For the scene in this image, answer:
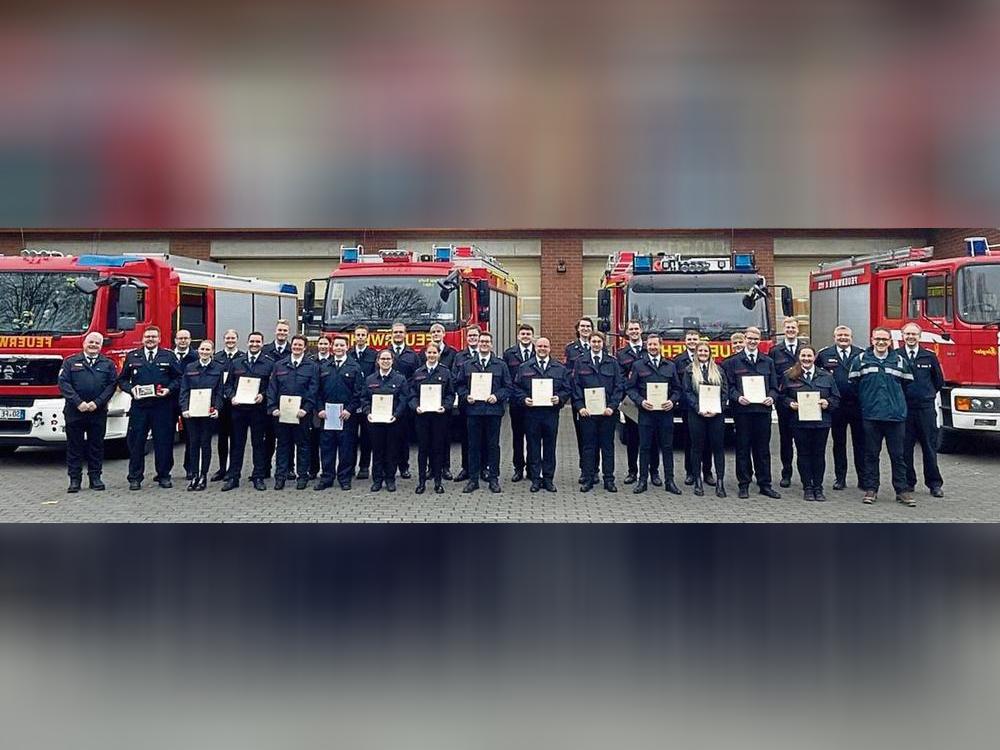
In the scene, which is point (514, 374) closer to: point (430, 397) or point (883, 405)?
point (430, 397)

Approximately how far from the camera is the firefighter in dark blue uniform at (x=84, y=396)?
8.39 metres

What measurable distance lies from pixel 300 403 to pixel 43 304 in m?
3.81

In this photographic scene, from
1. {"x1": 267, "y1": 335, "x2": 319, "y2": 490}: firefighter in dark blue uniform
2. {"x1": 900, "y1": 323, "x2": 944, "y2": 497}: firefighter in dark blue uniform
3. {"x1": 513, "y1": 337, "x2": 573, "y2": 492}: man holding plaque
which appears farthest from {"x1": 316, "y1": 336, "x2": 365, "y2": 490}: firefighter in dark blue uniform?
{"x1": 900, "y1": 323, "x2": 944, "y2": 497}: firefighter in dark blue uniform

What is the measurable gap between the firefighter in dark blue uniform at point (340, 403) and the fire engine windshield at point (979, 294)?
7113 millimetres

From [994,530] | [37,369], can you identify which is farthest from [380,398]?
[994,530]

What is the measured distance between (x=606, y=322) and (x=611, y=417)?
366cm

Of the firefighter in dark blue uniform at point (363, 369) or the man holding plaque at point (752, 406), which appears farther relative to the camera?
the firefighter in dark blue uniform at point (363, 369)

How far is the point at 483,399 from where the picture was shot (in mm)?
8570

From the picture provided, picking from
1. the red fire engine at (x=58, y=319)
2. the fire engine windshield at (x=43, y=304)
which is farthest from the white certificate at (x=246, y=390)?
the fire engine windshield at (x=43, y=304)

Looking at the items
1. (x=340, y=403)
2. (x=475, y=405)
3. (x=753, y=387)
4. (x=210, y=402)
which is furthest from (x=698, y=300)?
(x=210, y=402)

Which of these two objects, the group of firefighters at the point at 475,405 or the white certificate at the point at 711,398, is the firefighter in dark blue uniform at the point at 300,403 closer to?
the group of firefighters at the point at 475,405

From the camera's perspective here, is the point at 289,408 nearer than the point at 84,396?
No

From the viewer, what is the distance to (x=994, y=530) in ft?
14.7
